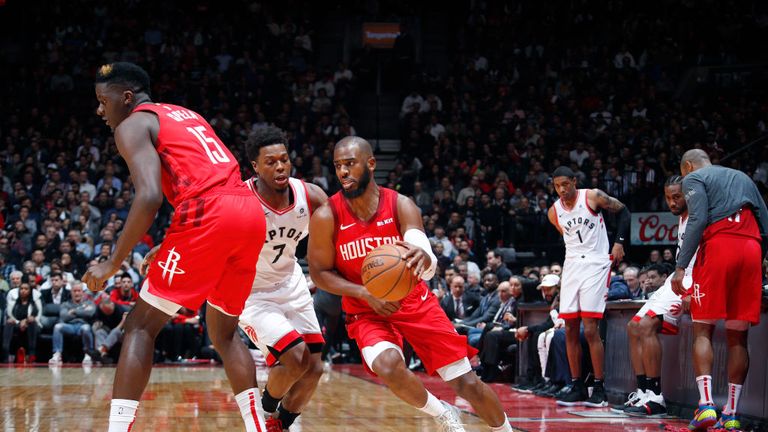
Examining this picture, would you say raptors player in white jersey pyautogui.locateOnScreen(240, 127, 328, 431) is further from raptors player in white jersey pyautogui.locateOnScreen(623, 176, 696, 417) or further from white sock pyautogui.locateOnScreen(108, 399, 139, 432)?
raptors player in white jersey pyautogui.locateOnScreen(623, 176, 696, 417)

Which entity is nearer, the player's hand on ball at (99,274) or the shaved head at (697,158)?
the player's hand on ball at (99,274)

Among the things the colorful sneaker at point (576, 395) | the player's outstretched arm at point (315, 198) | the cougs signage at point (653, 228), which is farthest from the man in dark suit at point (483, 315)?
the player's outstretched arm at point (315, 198)

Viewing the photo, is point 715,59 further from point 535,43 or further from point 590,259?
point 590,259

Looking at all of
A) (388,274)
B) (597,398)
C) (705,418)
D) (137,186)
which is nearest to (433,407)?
(388,274)

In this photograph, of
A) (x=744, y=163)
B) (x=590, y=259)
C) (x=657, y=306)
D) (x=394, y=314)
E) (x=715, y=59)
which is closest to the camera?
(x=394, y=314)

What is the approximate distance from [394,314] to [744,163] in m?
12.2

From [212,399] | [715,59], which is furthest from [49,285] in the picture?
[715,59]

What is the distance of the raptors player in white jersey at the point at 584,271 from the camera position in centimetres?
802

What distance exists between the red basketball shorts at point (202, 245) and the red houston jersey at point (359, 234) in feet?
2.91

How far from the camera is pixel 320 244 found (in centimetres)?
496

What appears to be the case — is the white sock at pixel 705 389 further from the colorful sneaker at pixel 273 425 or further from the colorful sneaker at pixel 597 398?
the colorful sneaker at pixel 273 425

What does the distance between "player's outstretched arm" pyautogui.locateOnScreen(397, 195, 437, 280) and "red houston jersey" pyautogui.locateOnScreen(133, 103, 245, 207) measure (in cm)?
90

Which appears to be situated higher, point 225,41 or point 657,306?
point 225,41

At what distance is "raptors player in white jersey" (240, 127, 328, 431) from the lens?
5.25 meters
